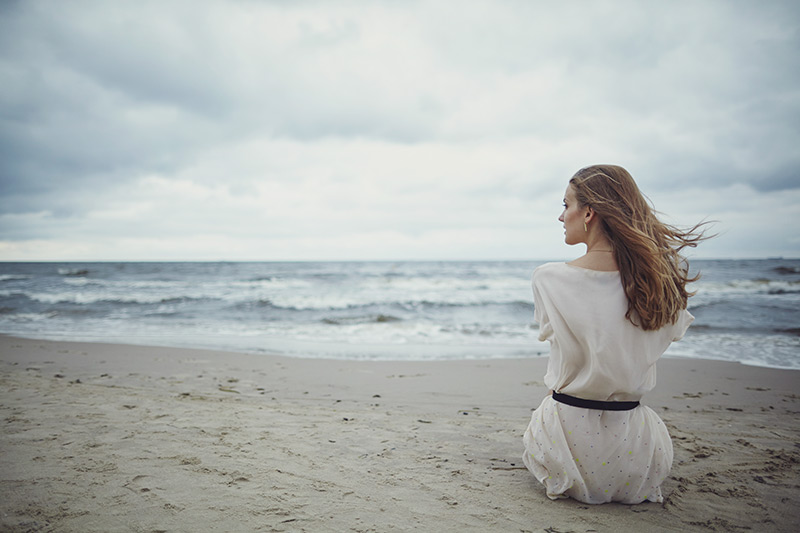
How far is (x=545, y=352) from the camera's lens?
7.86 m

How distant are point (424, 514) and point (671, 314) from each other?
1643 mm

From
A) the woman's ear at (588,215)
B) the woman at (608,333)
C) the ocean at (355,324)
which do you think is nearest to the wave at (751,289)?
the ocean at (355,324)

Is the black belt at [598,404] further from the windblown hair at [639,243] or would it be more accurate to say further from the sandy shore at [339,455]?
the sandy shore at [339,455]

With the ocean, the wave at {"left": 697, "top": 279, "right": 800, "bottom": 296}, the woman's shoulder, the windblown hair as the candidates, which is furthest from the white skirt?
the wave at {"left": 697, "top": 279, "right": 800, "bottom": 296}

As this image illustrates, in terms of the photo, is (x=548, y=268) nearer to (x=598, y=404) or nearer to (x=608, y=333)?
(x=608, y=333)

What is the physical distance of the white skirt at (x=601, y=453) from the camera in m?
2.23

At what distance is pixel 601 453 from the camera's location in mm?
2238

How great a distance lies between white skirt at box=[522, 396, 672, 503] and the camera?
7.33 feet

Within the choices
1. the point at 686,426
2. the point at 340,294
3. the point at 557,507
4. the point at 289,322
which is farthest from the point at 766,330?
the point at 340,294

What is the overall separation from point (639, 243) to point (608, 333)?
1.49ft

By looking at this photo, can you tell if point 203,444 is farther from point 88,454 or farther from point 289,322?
point 289,322

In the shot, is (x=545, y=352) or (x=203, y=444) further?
(x=545, y=352)

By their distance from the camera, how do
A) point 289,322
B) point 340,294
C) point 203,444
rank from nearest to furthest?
point 203,444, point 289,322, point 340,294

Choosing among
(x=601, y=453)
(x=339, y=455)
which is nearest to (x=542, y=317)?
(x=601, y=453)
